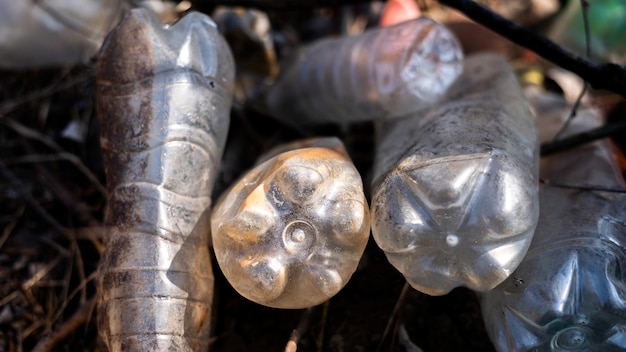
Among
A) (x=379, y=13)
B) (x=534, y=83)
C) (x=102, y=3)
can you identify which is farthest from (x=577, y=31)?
(x=102, y=3)

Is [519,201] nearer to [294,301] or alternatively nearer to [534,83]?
[294,301]

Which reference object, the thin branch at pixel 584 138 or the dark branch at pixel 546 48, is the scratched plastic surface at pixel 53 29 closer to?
the dark branch at pixel 546 48

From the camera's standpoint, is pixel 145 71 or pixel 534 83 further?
pixel 534 83

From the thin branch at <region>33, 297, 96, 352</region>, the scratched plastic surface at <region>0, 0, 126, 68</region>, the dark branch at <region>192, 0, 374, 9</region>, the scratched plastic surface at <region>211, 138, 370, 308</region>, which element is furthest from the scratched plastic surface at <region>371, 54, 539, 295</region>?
the scratched plastic surface at <region>0, 0, 126, 68</region>

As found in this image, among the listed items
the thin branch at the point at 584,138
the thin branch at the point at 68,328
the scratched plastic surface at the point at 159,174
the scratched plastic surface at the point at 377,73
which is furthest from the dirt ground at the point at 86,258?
the thin branch at the point at 584,138

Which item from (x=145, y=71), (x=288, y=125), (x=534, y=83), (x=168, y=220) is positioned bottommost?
(x=534, y=83)

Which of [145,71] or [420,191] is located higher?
[145,71]
